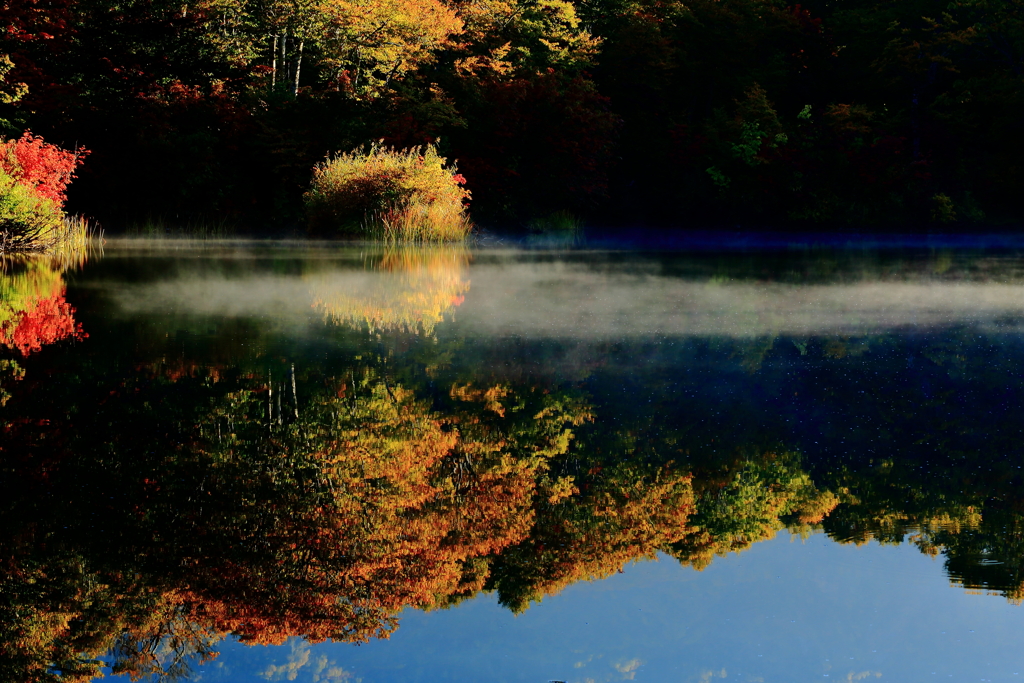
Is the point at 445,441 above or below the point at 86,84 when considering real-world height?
below

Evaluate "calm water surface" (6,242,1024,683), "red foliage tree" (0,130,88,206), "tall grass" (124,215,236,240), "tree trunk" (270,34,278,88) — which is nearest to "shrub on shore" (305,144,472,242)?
"tall grass" (124,215,236,240)

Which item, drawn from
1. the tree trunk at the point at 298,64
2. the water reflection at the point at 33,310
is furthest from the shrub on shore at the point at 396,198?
the water reflection at the point at 33,310

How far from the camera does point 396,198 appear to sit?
928 inches

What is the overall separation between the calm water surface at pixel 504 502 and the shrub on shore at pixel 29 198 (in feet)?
24.5

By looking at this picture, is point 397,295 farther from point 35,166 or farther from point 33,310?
point 35,166

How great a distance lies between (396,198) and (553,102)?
921 centimetres

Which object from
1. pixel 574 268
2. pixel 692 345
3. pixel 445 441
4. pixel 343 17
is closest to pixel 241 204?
pixel 343 17

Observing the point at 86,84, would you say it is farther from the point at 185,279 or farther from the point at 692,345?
the point at 692,345

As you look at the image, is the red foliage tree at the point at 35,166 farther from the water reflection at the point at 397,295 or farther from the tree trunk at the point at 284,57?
the tree trunk at the point at 284,57

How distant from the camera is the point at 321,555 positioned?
3678mm

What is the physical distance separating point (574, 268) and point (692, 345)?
8.88 m

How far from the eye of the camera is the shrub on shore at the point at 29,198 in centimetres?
1641

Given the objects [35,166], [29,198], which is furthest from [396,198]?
[29,198]

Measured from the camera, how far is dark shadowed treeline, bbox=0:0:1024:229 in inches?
1130
